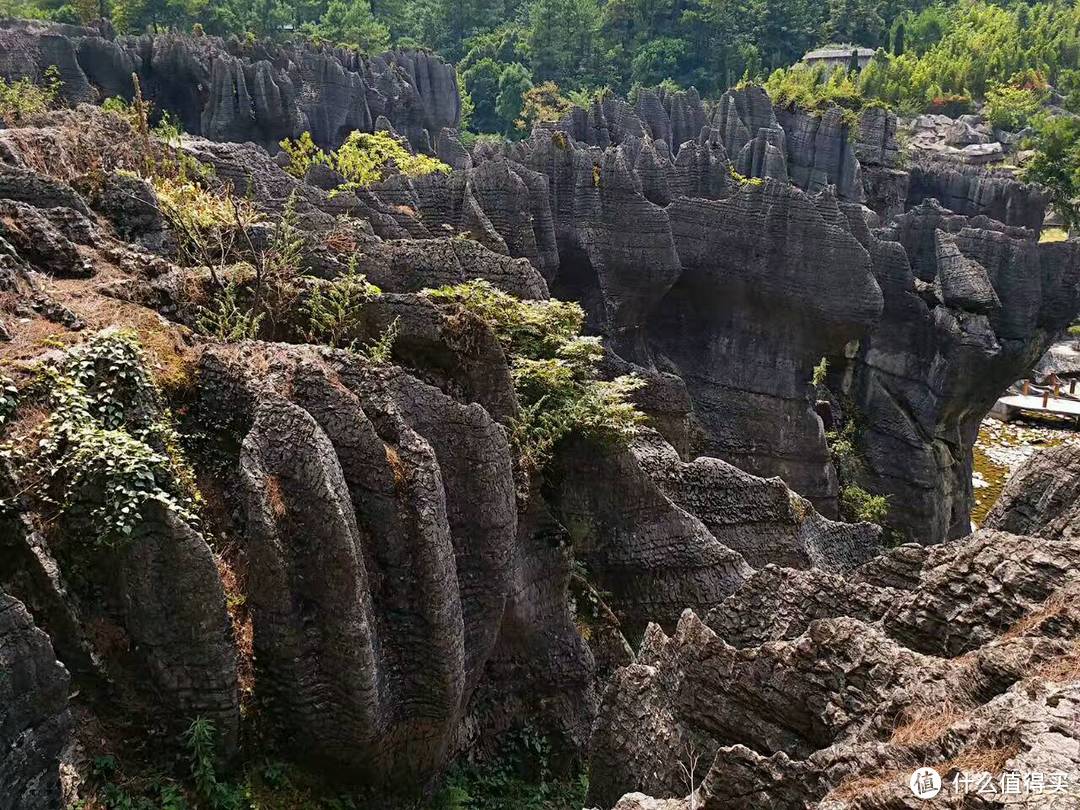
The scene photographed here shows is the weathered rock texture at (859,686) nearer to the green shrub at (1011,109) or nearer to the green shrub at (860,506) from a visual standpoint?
the green shrub at (860,506)

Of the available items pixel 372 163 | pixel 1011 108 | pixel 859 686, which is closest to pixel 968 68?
pixel 1011 108

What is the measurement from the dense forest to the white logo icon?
2084 inches

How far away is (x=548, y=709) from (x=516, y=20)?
255ft

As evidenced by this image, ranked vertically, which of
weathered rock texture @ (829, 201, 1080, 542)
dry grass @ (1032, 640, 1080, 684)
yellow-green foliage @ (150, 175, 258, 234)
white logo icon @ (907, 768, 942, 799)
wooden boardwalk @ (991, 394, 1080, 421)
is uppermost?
yellow-green foliage @ (150, 175, 258, 234)

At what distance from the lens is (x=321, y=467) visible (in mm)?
6461

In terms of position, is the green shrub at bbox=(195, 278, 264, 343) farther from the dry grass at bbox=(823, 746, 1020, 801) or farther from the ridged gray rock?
the ridged gray rock

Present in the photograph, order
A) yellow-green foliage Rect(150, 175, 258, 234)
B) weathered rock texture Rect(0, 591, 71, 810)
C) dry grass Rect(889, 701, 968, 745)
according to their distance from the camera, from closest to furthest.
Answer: dry grass Rect(889, 701, 968, 745) < weathered rock texture Rect(0, 591, 71, 810) < yellow-green foliage Rect(150, 175, 258, 234)

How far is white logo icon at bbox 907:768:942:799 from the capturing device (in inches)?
157

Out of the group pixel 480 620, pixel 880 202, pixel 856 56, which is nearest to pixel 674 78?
pixel 856 56

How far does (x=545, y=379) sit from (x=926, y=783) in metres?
6.38

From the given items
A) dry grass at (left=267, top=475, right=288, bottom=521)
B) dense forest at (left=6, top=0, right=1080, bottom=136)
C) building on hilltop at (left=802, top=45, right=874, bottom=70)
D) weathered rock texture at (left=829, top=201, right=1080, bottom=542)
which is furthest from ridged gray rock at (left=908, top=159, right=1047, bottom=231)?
dry grass at (left=267, top=475, right=288, bottom=521)

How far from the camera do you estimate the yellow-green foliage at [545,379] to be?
31.9 ft

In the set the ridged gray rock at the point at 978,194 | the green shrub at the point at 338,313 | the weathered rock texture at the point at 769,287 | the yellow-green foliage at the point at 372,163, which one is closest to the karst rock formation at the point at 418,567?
the green shrub at the point at 338,313

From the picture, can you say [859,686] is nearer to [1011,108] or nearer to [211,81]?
[211,81]
